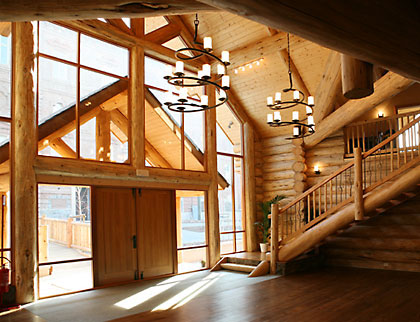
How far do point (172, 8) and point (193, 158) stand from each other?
24.6ft

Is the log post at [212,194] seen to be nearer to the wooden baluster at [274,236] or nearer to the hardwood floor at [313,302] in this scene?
the wooden baluster at [274,236]

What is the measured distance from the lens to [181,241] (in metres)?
9.48

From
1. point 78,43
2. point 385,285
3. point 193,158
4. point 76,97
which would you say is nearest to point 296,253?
point 385,285

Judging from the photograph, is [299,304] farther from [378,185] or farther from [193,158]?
[193,158]

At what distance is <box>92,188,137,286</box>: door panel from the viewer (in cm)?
771

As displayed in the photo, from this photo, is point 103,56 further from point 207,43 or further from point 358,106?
point 358,106

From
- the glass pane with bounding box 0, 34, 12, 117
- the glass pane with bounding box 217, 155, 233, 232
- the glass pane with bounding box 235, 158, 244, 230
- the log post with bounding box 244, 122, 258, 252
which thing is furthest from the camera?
the log post with bounding box 244, 122, 258, 252

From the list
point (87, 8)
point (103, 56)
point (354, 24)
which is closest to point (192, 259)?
point (103, 56)

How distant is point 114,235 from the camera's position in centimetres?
797

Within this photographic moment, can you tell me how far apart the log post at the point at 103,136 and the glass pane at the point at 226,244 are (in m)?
4.43

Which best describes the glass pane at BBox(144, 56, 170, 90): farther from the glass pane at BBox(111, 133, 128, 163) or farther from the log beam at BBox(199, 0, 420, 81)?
the log beam at BBox(199, 0, 420, 81)

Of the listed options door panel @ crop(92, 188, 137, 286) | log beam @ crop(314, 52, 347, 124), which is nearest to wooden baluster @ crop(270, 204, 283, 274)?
door panel @ crop(92, 188, 137, 286)

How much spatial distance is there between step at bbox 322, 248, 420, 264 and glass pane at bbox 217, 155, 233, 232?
2.82 m

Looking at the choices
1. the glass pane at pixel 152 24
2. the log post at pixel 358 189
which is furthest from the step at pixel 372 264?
the glass pane at pixel 152 24
